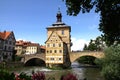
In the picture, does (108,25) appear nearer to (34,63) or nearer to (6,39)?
(6,39)

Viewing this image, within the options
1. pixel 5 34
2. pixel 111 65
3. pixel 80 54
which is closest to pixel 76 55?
pixel 80 54

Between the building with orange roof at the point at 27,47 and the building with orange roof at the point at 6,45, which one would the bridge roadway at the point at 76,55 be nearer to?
the building with orange roof at the point at 6,45

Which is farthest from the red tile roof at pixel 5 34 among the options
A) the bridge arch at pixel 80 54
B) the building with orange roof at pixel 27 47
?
the building with orange roof at pixel 27 47

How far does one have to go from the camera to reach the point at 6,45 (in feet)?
227

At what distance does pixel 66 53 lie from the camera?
63.8m

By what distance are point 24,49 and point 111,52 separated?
263 feet

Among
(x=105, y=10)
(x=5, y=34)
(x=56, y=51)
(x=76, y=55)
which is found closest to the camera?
(x=105, y=10)

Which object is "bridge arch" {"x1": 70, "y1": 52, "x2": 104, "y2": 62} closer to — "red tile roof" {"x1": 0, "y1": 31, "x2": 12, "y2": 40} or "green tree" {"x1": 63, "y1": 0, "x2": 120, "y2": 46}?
"red tile roof" {"x1": 0, "y1": 31, "x2": 12, "y2": 40}

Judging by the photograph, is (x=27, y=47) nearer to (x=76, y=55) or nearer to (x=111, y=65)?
(x=76, y=55)

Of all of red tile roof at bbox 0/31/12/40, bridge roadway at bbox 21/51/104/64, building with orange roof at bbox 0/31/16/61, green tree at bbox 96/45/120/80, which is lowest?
green tree at bbox 96/45/120/80

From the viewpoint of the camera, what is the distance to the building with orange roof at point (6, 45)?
66500 millimetres

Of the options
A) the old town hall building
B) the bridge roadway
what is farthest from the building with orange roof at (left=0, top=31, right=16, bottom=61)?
the old town hall building

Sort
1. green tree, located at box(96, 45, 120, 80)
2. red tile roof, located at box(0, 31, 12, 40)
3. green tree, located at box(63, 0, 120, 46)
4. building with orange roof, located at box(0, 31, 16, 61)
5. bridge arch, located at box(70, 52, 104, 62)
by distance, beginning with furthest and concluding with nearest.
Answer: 1. red tile roof, located at box(0, 31, 12, 40)
2. building with orange roof, located at box(0, 31, 16, 61)
3. bridge arch, located at box(70, 52, 104, 62)
4. green tree, located at box(96, 45, 120, 80)
5. green tree, located at box(63, 0, 120, 46)

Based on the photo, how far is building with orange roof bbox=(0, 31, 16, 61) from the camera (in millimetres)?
66500
